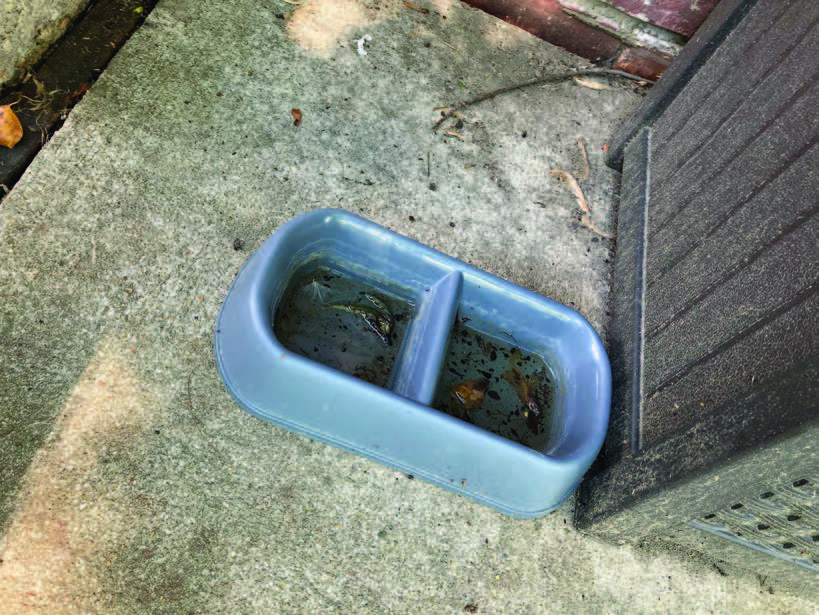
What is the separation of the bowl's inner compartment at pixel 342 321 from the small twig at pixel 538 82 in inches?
33.4

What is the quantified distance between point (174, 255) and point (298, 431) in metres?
0.70

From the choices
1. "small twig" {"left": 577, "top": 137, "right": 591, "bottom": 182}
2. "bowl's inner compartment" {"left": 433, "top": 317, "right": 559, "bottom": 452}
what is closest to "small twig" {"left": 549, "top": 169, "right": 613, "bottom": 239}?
"small twig" {"left": 577, "top": 137, "right": 591, "bottom": 182}

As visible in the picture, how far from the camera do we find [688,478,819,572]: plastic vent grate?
133 cm

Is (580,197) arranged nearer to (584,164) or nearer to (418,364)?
(584,164)

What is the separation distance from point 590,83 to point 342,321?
1.74 m

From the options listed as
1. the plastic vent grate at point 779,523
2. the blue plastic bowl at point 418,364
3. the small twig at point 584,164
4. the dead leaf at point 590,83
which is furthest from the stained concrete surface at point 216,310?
the dead leaf at point 590,83

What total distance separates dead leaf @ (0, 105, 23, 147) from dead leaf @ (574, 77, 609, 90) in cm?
224

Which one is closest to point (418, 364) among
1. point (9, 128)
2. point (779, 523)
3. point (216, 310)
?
point (216, 310)

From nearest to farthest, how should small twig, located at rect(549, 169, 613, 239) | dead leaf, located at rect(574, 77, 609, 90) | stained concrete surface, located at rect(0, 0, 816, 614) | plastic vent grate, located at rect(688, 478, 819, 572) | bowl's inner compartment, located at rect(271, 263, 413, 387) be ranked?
plastic vent grate, located at rect(688, 478, 819, 572)
stained concrete surface, located at rect(0, 0, 816, 614)
bowl's inner compartment, located at rect(271, 263, 413, 387)
small twig, located at rect(549, 169, 613, 239)
dead leaf, located at rect(574, 77, 609, 90)

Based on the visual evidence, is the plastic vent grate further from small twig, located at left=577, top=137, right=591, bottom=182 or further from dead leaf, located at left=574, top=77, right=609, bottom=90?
dead leaf, located at left=574, top=77, right=609, bottom=90

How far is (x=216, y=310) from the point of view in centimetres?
176

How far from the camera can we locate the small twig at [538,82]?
2393mm

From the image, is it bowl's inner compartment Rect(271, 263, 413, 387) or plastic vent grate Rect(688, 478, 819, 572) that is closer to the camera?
plastic vent grate Rect(688, 478, 819, 572)

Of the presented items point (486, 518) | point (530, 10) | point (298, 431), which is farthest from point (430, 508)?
point (530, 10)
